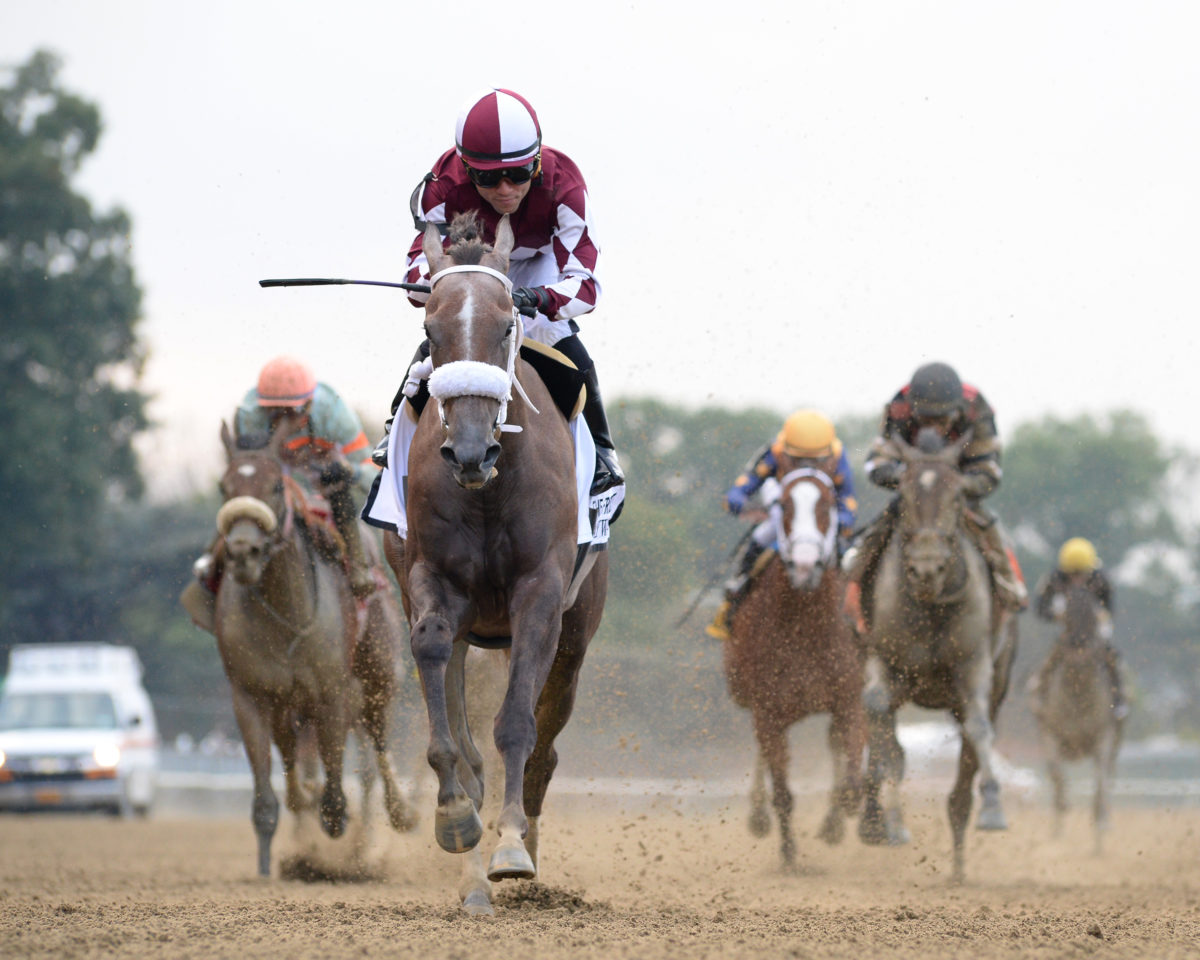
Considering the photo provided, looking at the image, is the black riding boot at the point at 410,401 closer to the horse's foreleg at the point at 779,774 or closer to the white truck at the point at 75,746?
the horse's foreleg at the point at 779,774

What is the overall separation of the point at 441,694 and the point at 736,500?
6.21m

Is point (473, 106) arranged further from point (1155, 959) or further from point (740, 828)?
point (740, 828)

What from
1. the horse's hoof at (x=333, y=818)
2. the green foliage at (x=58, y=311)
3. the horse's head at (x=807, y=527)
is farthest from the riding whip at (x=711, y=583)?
the green foliage at (x=58, y=311)

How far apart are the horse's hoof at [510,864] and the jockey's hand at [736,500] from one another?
21.1 feet

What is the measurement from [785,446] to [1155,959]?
6.89 meters

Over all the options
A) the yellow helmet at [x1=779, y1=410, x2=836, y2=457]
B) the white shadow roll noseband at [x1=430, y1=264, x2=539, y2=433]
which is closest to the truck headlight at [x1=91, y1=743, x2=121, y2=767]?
the yellow helmet at [x1=779, y1=410, x2=836, y2=457]

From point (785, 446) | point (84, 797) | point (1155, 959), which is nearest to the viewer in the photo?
point (1155, 959)

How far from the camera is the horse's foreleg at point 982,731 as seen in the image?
34.0 feet

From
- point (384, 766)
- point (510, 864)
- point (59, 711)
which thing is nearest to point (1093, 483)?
point (59, 711)

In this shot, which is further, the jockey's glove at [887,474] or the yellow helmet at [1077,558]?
the yellow helmet at [1077,558]

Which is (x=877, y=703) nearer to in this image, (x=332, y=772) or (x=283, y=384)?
(x=332, y=772)

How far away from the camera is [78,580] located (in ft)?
118

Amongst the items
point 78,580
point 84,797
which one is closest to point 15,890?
point 84,797

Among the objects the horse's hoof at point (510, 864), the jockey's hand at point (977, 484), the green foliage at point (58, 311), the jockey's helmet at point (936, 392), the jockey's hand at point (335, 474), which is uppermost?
the green foliage at point (58, 311)
